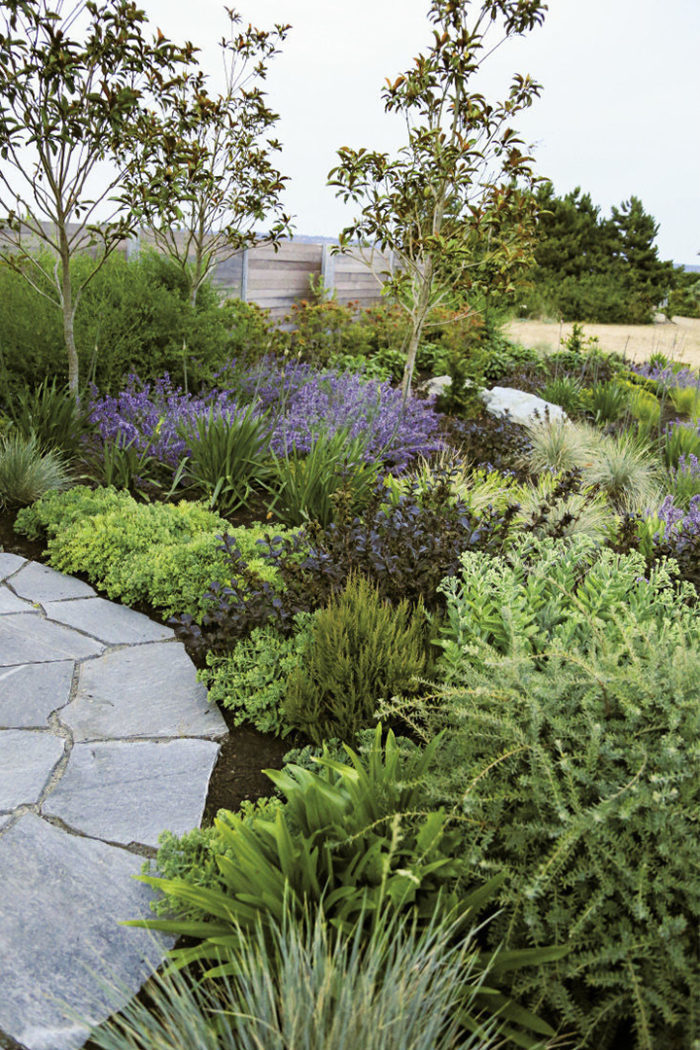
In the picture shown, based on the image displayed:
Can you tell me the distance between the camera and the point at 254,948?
1.61m

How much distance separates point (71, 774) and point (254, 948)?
114cm

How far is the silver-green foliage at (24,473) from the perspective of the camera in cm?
443

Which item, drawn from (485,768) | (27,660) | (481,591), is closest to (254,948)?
(485,768)

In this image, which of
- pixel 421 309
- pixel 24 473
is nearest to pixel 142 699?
pixel 24 473

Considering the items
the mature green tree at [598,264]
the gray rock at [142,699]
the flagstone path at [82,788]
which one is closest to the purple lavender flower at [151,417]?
the flagstone path at [82,788]

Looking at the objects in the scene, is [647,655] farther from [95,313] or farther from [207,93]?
[207,93]

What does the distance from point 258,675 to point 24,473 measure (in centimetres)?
245

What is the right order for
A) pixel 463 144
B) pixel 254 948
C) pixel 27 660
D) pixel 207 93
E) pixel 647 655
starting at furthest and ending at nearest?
pixel 207 93, pixel 463 144, pixel 27 660, pixel 647 655, pixel 254 948

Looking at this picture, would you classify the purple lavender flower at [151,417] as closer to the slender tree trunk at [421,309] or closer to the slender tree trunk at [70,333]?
the slender tree trunk at [70,333]

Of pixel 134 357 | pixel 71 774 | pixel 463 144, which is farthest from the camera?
pixel 134 357

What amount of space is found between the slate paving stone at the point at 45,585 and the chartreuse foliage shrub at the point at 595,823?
7.84 ft

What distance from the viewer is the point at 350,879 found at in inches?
66.4

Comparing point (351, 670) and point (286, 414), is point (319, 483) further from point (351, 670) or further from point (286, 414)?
point (351, 670)

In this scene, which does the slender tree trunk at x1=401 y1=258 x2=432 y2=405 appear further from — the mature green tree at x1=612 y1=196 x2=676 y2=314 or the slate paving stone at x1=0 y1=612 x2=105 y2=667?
the mature green tree at x1=612 y1=196 x2=676 y2=314
